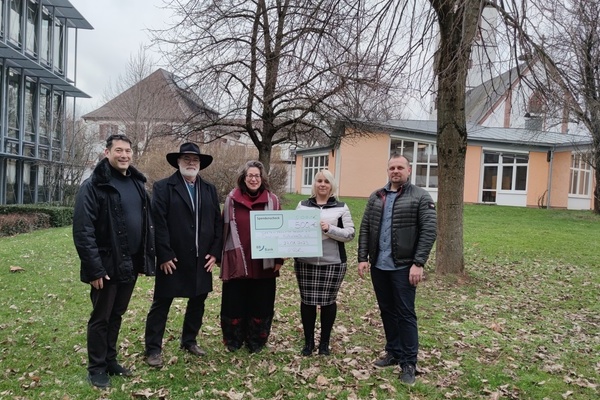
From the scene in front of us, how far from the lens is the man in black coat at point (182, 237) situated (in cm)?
427

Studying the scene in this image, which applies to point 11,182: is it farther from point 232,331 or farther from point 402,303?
point 402,303

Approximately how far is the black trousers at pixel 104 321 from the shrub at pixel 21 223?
1361cm

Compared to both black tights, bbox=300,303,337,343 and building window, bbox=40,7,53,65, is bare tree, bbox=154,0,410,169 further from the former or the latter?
building window, bbox=40,7,53,65

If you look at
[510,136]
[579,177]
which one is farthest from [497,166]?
[579,177]

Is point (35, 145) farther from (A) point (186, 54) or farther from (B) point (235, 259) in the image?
(B) point (235, 259)

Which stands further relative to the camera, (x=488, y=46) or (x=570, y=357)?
(x=488, y=46)

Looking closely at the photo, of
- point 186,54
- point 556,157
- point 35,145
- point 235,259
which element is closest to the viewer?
point 235,259

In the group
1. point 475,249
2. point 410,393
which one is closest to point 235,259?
point 410,393

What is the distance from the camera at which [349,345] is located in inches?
205

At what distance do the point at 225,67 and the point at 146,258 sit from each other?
8.77 m

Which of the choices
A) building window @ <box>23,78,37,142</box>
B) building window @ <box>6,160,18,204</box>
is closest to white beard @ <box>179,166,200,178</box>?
building window @ <box>6,160,18,204</box>

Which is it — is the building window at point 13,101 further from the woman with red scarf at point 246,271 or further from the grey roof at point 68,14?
the woman with red scarf at point 246,271

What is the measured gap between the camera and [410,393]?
4102mm

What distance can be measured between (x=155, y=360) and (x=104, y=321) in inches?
29.6
